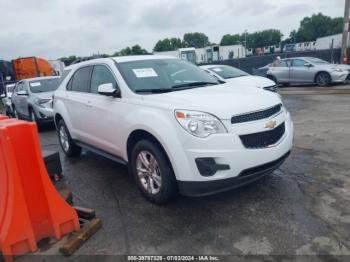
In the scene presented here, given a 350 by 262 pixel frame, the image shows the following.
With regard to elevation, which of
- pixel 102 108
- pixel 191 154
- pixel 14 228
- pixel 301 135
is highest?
pixel 102 108

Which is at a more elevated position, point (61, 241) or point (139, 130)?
point (139, 130)

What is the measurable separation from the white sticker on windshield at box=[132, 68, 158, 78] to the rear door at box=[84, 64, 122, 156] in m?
0.32

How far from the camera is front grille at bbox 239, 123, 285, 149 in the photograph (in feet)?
11.0

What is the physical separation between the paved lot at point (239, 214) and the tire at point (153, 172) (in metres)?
0.17

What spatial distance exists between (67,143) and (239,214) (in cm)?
383

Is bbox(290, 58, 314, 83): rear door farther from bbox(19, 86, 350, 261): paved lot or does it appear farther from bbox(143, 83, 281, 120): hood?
bbox(143, 83, 281, 120): hood

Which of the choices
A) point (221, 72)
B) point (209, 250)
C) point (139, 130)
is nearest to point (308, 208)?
point (209, 250)

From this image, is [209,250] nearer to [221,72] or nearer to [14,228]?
[14,228]

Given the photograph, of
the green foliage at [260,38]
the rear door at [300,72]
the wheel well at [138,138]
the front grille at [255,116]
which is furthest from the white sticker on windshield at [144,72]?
the green foliage at [260,38]

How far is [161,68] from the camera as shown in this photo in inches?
181

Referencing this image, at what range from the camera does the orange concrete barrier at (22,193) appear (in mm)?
2830

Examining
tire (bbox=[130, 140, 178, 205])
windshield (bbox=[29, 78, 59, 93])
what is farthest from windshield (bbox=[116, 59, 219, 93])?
windshield (bbox=[29, 78, 59, 93])

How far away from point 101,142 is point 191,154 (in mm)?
1927

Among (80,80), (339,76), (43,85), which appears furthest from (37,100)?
(339,76)
